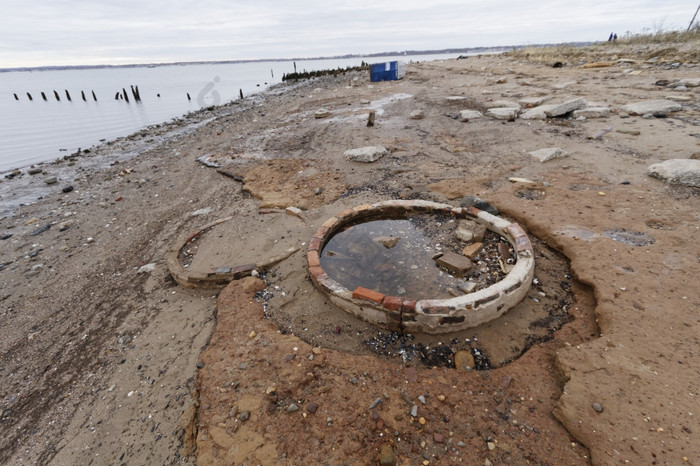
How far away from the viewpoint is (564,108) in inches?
298

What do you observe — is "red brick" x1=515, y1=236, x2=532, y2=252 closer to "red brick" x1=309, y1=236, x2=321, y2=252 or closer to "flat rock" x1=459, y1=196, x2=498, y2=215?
"flat rock" x1=459, y1=196, x2=498, y2=215

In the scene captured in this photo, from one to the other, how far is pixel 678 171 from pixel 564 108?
3911mm

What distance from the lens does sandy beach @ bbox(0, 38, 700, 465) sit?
2029 millimetres

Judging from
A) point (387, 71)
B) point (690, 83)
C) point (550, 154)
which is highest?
point (387, 71)

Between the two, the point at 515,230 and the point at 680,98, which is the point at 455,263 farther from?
the point at 680,98

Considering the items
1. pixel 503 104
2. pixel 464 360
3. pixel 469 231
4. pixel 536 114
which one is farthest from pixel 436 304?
pixel 503 104

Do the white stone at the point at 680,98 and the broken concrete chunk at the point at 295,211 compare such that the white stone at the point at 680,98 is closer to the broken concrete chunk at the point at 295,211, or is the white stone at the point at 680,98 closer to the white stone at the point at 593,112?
the white stone at the point at 593,112

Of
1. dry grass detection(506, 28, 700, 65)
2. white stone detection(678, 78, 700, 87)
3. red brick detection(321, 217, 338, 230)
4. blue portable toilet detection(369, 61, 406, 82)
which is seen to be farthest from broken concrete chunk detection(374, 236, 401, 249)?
blue portable toilet detection(369, 61, 406, 82)

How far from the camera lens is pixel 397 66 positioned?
19.4 meters

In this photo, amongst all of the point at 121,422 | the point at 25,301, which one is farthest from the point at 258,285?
the point at 25,301

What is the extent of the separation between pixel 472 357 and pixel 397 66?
67.2 feet

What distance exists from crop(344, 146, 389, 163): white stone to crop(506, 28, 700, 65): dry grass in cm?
1480

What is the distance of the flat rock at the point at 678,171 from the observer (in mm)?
4242

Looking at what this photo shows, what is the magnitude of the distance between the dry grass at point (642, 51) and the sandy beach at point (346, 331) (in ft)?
36.3
